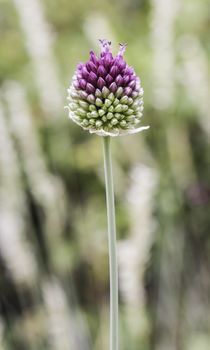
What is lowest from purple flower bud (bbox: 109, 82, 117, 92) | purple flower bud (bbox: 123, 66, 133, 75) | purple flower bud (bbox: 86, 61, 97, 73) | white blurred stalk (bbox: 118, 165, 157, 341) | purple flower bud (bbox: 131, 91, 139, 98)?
white blurred stalk (bbox: 118, 165, 157, 341)

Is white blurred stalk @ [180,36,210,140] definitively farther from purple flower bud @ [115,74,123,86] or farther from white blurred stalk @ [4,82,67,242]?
purple flower bud @ [115,74,123,86]

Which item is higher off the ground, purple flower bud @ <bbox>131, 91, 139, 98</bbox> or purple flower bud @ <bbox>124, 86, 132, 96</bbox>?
purple flower bud @ <bbox>124, 86, 132, 96</bbox>

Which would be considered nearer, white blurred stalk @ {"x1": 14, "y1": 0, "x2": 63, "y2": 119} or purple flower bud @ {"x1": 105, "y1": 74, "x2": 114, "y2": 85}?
purple flower bud @ {"x1": 105, "y1": 74, "x2": 114, "y2": 85}

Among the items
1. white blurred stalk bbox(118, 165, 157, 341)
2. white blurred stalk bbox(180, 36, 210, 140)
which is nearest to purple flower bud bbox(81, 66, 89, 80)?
white blurred stalk bbox(118, 165, 157, 341)

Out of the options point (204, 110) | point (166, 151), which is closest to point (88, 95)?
point (204, 110)

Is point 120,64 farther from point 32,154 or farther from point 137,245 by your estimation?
point 32,154

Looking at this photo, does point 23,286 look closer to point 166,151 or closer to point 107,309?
point 107,309

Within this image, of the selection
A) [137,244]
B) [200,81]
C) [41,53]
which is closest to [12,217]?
[137,244]
